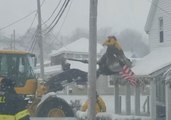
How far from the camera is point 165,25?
78.7 feet

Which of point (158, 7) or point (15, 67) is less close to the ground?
point (158, 7)

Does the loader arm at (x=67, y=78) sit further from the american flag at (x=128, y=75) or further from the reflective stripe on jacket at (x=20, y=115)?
the reflective stripe on jacket at (x=20, y=115)

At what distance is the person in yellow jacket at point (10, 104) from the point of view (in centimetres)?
1116

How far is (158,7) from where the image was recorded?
24844 mm

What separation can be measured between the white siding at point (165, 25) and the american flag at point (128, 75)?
3.61m

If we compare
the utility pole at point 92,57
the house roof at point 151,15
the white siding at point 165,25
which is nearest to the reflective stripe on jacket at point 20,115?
the utility pole at point 92,57

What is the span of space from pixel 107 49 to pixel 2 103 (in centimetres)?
1056

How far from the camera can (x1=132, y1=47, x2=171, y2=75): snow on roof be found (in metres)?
19.9

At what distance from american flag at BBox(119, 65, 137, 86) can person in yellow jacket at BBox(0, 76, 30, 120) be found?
988cm

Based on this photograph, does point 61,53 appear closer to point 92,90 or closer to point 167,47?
point 167,47

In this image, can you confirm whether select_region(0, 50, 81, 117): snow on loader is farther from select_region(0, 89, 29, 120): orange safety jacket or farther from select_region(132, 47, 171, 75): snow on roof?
select_region(0, 89, 29, 120): orange safety jacket

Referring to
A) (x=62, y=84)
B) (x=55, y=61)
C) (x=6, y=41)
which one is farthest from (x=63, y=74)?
(x=6, y=41)

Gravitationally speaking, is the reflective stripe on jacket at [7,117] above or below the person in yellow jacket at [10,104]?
below

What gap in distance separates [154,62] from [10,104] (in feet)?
37.4
